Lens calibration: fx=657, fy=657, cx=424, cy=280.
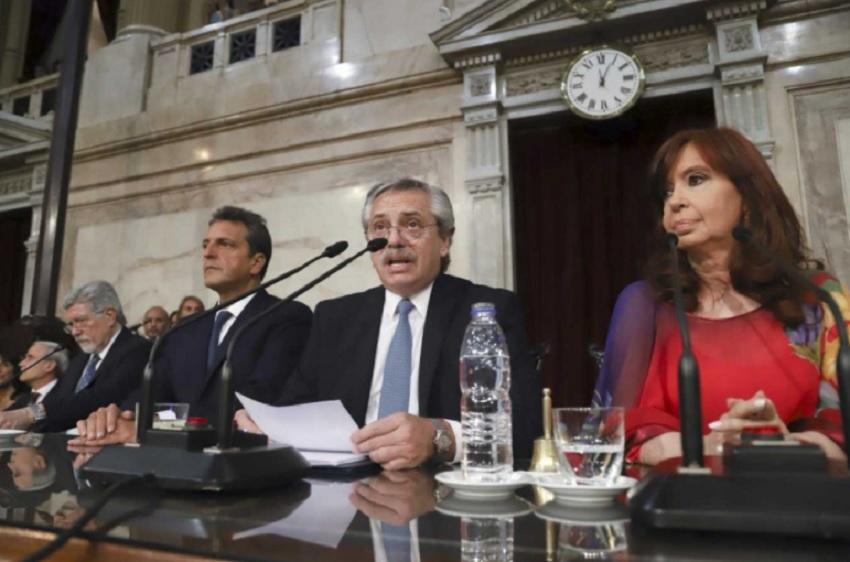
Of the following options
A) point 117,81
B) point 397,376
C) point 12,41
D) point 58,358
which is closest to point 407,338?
point 397,376

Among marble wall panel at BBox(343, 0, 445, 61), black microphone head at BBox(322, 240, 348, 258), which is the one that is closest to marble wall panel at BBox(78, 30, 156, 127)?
marble wall panel at BBox(343, 0, 445, 61)

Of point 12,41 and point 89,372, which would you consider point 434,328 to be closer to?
point 89,372

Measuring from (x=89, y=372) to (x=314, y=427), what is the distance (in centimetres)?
244

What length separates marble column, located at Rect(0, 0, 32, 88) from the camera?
32.0 ft

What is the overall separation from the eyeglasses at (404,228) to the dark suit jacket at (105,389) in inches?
54.9

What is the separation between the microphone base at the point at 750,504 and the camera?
608 millimetres

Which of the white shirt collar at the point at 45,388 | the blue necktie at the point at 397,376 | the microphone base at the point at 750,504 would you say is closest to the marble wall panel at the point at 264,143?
the white shirt collar at the point at 45,388

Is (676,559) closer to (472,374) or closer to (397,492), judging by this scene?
(397,492)

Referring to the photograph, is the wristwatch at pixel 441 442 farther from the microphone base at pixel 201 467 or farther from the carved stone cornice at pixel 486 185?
the carved stone cornice at pixel 486 185

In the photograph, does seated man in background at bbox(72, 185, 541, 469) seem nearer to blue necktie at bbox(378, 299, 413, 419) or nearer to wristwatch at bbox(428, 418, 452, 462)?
blue necktie at bbox(378, 299, 413, 419)

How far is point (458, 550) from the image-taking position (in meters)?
0.60

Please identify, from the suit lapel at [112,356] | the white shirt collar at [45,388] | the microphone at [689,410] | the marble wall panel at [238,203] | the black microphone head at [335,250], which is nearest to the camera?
the microphone at [689,410]

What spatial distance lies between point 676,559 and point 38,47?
497 inches

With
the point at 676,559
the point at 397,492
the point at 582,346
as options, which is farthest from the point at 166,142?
the point at 676,559
